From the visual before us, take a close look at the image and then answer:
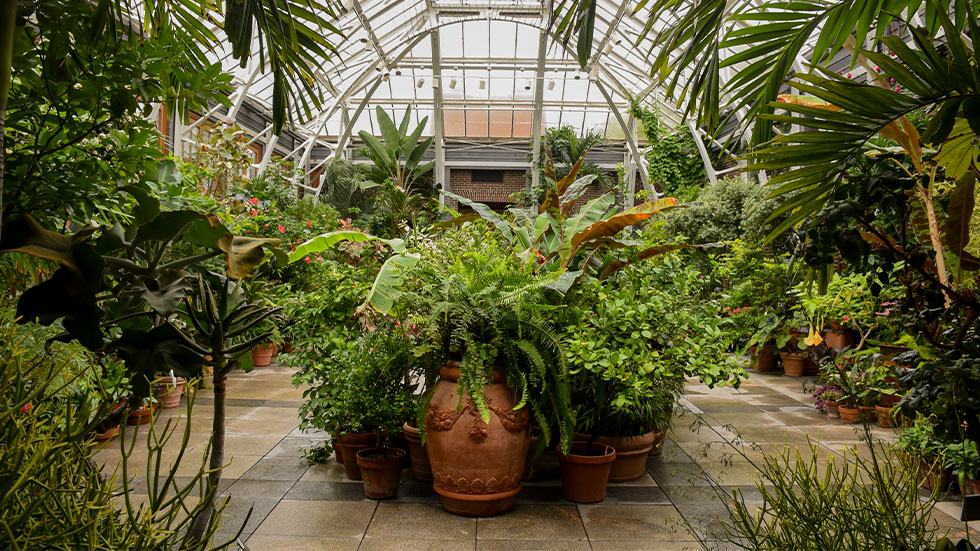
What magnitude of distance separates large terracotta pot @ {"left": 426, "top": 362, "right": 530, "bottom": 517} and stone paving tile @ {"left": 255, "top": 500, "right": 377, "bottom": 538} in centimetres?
37

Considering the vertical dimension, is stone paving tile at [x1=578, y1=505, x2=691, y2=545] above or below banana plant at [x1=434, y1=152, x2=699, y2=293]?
below

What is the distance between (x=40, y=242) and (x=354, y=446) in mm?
2378

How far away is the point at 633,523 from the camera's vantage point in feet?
9.35

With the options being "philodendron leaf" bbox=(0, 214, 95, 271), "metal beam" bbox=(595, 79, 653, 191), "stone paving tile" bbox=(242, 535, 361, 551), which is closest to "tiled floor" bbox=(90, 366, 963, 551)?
"stone paving tile" bbox=(242, 535, 361, 551)

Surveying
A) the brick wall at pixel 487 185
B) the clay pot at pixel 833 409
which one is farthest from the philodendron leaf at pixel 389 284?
the brick wall at pixel 487 185

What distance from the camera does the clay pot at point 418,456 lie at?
337 centimetres

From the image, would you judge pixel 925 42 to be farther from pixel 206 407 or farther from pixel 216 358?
pixel 206 407

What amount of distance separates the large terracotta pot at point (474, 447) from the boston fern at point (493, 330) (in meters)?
0.07

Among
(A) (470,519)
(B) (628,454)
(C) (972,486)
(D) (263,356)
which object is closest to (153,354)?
(A) (470,519)

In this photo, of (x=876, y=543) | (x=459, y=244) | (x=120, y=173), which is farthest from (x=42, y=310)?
(x=459, y=244)

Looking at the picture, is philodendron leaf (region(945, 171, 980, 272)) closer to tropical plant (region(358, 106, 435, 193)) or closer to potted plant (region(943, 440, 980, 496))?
potted plant (region(943, 440, 980, 496))

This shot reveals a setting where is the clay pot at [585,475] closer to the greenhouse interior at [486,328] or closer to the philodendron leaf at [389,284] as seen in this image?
the greenhouse interior at [486,328]

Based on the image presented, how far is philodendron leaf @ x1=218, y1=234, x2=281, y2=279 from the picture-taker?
1255 millimetres

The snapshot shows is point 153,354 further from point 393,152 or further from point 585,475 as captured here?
point 393,152
